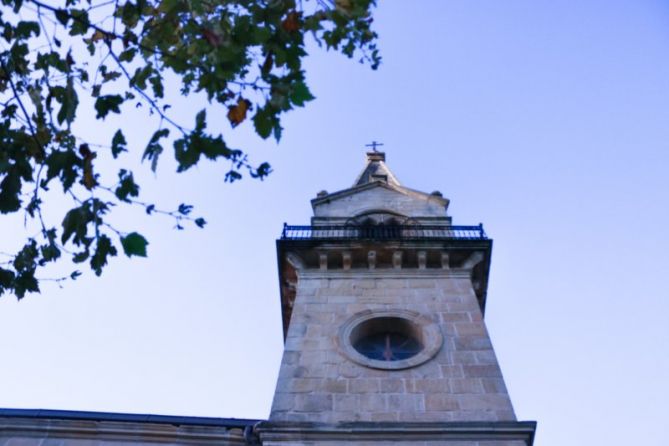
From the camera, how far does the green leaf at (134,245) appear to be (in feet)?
20.0

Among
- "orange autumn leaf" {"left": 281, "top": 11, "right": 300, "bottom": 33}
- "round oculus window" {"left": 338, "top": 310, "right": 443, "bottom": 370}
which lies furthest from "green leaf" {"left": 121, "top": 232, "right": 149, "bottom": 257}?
"round oculus window" {"left": 338, "top": 310, "right": 443, "bottom": 370}

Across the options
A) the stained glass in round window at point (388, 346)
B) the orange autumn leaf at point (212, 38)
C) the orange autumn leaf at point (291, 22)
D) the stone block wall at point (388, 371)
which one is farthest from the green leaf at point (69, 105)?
the stained glass in round window at point (388, 346)

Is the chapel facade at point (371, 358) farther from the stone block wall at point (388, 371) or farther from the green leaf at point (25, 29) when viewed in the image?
the green leaf at point (25, 29)

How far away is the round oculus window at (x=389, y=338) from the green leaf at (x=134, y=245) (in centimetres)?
845

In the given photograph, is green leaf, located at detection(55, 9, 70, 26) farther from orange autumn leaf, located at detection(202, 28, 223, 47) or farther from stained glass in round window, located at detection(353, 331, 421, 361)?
stained glass in round window, located at detection(353, 331, 421, 361)

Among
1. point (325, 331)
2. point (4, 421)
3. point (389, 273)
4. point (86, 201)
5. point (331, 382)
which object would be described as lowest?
point (86, 201)

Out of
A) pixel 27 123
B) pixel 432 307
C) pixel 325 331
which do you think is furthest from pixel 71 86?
pixel 432 307

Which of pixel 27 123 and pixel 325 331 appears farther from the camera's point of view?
pixel 325 331

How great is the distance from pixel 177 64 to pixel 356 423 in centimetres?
714

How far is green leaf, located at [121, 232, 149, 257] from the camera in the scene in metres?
6.11

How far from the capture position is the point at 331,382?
13438mm

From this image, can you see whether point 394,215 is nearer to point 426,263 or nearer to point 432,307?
point 426,263

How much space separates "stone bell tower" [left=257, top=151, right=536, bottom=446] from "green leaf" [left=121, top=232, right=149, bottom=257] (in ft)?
21.5

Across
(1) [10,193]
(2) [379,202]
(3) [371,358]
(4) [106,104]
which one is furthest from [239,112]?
(2) [379,202]
